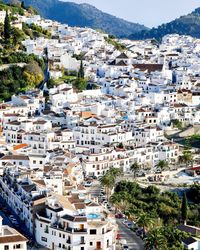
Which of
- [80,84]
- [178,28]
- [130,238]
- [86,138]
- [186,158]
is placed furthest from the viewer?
[178,28]

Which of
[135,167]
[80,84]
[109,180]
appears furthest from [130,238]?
[80,84]

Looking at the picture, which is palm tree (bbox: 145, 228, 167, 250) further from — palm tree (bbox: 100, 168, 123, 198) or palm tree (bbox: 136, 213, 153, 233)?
palm tree (bbox: 100, 168, 123, 198)

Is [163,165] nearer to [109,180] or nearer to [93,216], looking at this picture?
[109,180]

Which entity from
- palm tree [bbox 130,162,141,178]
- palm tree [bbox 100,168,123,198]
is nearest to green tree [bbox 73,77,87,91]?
palm tree [bbox 130,162,141,178]

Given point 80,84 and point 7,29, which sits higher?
point 7,29

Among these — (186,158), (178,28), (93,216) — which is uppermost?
(178,28)

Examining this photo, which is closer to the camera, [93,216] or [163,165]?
[93,216]

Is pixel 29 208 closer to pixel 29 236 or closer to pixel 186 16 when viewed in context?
pixel 29 236
